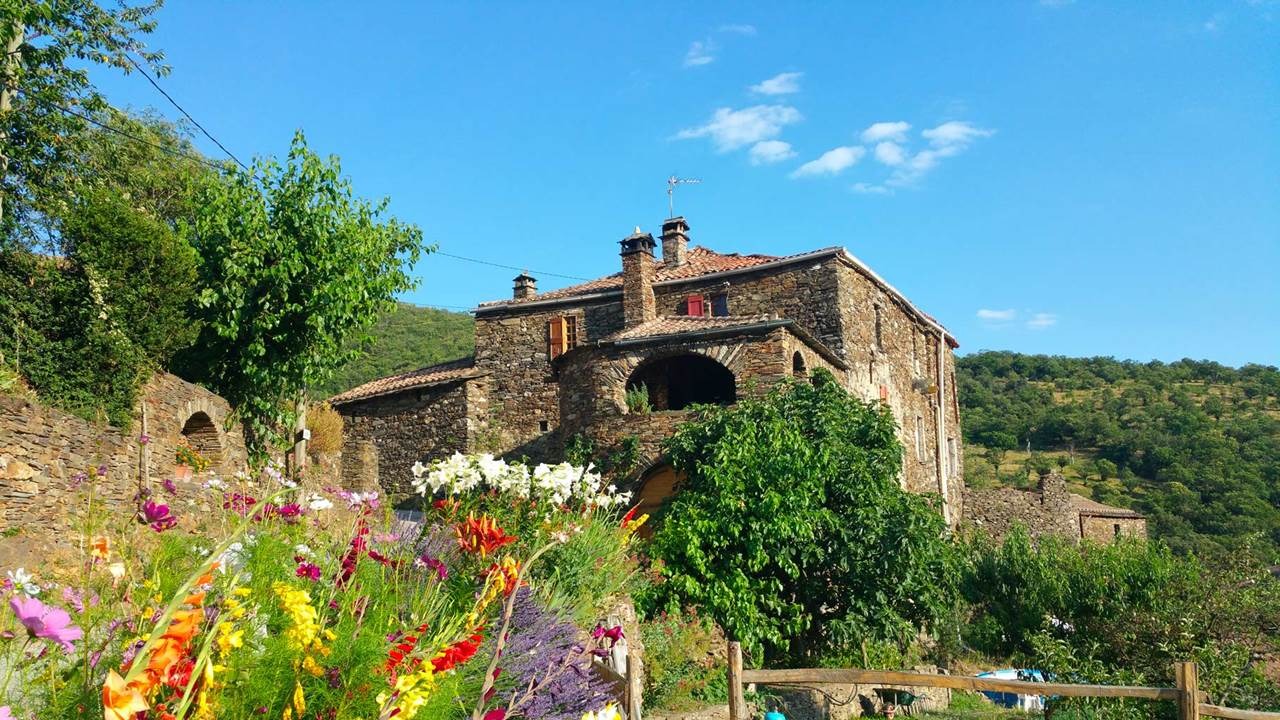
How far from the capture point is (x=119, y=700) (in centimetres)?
160

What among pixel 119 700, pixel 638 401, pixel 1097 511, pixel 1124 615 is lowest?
pixel 1124 615

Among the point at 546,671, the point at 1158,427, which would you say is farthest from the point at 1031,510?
the point at 546,671

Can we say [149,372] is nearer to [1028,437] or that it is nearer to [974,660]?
[974,660]

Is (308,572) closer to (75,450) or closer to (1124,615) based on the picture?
(75,450)

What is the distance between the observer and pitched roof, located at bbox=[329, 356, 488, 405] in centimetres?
2089

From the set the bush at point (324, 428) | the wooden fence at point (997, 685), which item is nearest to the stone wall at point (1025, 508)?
the bush at point (324, 428)

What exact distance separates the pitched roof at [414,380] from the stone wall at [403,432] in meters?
0.13

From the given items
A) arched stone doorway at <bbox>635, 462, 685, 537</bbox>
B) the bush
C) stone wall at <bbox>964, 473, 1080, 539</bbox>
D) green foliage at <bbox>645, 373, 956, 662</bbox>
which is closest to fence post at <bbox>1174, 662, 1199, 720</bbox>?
green foliage at <bbox>645, 373, 956, 662</bbox>

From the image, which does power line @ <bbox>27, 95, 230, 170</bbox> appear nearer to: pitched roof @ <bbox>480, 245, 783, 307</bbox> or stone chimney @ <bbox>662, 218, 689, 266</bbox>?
pitched roof @ <bbox>480, 245, 783, 307</bbox>

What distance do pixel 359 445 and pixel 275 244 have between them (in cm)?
873

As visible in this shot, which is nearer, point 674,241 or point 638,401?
point 638,401

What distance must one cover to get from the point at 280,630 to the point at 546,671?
5.08 ft

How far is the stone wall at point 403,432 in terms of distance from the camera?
813 inches

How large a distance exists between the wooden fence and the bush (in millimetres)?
12644
